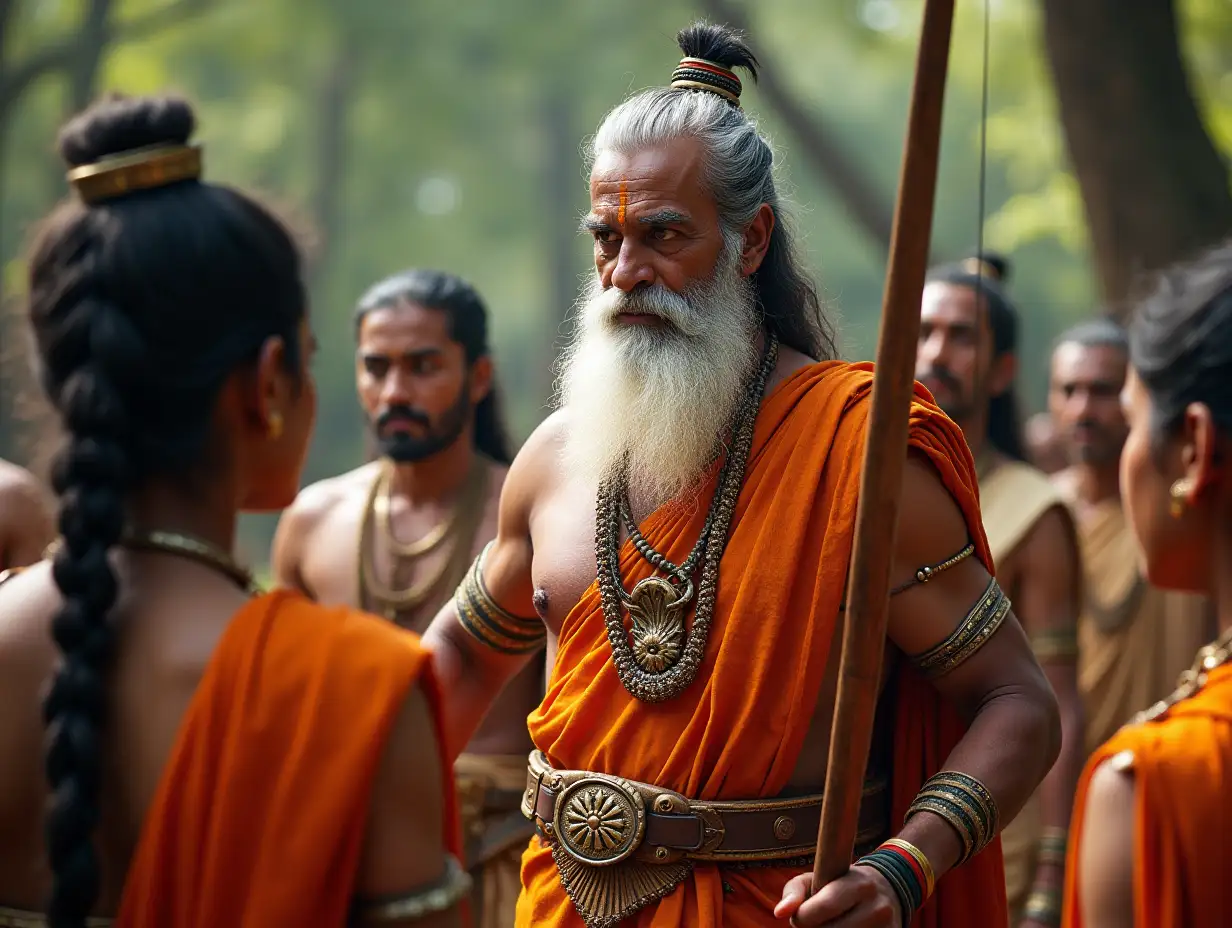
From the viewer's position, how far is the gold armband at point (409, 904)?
2.25 metres

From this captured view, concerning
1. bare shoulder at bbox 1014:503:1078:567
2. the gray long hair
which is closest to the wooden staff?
the gray long hair

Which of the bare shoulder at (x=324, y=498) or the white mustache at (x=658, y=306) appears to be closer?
the white mustache at (x=658, y=306)

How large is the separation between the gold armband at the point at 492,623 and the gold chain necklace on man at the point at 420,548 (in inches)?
69.2

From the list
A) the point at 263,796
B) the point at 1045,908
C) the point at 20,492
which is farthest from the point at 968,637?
the point at 1045,908

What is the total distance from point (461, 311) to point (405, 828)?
13.3ft

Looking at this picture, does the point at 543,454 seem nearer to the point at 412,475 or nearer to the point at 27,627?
the point at 27,627

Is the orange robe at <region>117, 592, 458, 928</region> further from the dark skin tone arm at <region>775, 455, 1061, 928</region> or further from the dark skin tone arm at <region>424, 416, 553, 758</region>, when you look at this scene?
the dark skin tone arm at <region>424, 416, 553, 758</region>

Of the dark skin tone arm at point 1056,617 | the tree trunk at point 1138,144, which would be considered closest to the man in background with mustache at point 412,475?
the dark skin tone arm at point 1056,617

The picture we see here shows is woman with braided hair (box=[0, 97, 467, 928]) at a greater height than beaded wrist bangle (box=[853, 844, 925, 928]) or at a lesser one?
greater

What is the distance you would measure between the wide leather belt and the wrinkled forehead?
3.90ft

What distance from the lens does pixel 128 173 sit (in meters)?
2.34

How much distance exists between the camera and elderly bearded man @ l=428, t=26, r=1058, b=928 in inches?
125

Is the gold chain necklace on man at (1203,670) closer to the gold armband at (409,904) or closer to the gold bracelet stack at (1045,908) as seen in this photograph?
the gold armband at (409,904)

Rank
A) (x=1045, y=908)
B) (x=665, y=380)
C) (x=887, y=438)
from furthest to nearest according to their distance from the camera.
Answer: (x=1045, y=908)
(x=665, y=380)
(x=887, y=438)
